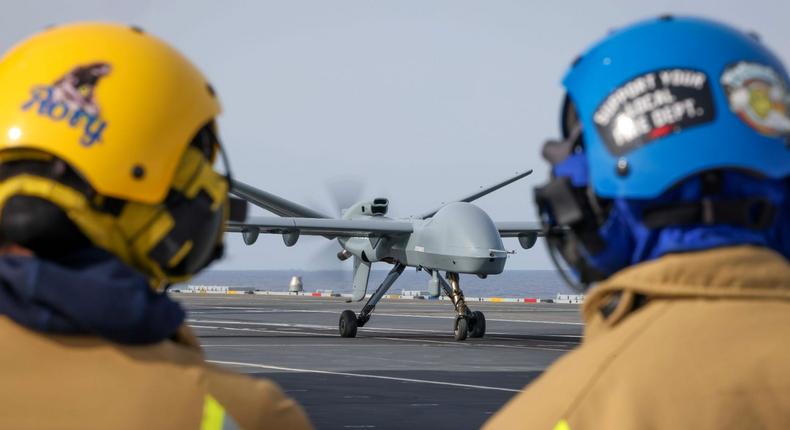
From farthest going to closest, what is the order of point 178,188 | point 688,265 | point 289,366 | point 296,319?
point 296,319, point 289,366, point 178,188, point 688,265

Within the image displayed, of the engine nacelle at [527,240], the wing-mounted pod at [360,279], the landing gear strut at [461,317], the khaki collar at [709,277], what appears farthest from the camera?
the engine nacelle at [527,240]

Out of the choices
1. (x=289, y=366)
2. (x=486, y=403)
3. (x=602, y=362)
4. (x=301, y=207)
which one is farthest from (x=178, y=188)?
(x=301, y=207)

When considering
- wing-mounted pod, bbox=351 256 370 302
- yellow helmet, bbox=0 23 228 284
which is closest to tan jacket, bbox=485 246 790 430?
yellow helmet, bbox=0 23 228 284

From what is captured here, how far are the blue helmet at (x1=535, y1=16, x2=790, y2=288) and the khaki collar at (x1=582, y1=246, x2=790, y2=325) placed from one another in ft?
0.15

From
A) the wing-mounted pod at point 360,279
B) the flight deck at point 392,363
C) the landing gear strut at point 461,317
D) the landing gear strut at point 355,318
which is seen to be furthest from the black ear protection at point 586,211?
the wing-mounted pod at point 360,279

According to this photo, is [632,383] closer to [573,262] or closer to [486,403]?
[573,262]

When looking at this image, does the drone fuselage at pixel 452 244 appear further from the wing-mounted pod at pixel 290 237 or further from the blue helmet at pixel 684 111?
the blue helmet at pixel 684 111

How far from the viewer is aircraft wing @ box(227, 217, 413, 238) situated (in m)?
30.4

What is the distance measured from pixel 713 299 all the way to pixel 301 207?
1324 inches

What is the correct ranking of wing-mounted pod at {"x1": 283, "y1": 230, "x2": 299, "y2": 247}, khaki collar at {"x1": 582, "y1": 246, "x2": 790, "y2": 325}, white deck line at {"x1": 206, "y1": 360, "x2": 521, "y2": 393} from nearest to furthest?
khaki collar at {"x1": 582, "y1": 246, "x2": 790, "y2": 325} < white deck line at {"x1": 206, "y1": 360, "x2": 521, "y2": 393} < wing-mounted pod at {"x1": 283, "y1": 230, "x2": 299, "y2": 247}

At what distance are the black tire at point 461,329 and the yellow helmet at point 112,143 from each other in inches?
1042

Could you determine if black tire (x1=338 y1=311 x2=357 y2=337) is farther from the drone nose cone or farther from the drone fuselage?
the drone nose cone

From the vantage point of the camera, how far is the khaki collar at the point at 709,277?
209cm

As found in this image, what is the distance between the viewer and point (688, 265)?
212 centimetres
